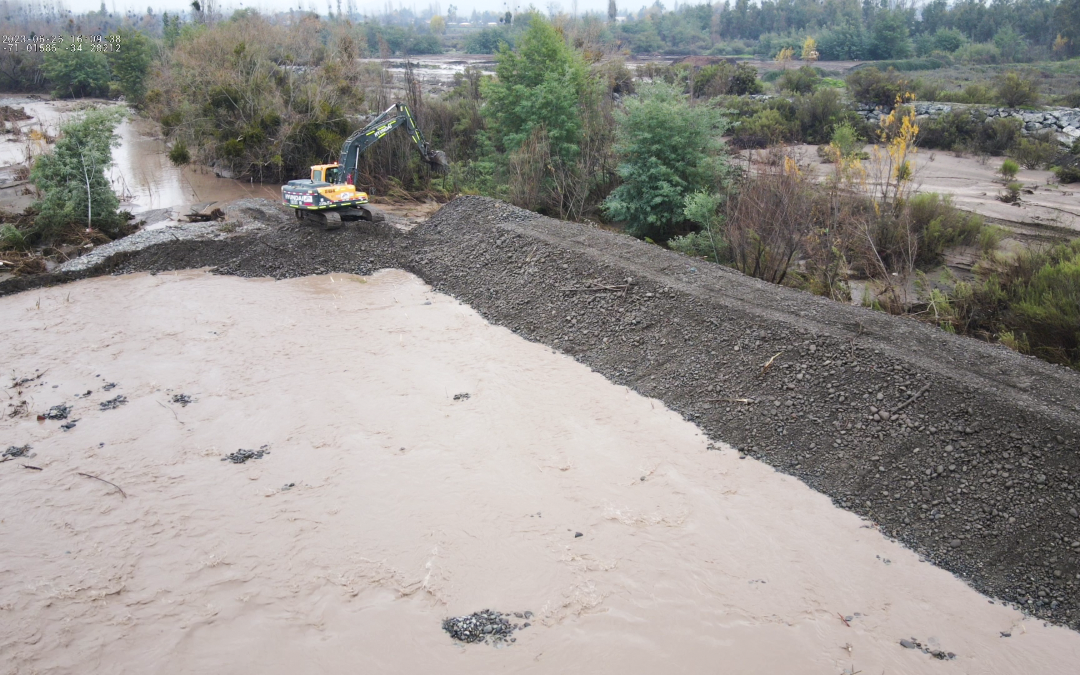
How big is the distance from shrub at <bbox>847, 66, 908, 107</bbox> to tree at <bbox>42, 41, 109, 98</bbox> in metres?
38.9

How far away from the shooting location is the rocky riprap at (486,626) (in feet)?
18.5

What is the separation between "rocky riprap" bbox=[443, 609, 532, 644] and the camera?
18.5ft

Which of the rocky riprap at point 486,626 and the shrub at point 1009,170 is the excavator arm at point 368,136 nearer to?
the rocky riprap at point 486,626

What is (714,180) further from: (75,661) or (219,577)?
(75,661)

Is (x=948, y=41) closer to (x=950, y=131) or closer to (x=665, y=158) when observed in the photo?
(x=950, y=131)

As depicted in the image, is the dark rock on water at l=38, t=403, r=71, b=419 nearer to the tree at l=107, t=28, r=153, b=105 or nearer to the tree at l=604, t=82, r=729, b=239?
the tree at l=604, t=82, r=729, b=239

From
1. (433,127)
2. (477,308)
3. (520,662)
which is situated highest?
(433,127)

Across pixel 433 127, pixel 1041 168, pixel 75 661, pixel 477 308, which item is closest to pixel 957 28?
pixel 1041 168

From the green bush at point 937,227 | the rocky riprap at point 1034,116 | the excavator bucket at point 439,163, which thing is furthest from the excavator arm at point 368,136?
the rocky riprap at point 1034,116

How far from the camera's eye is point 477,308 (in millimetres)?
11812

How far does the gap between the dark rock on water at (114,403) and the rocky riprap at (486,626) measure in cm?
580

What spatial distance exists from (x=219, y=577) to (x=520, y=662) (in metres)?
2.92

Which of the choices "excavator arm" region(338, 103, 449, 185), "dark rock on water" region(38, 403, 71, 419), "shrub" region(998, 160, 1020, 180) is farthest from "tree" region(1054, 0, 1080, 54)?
"dark rock on water" region(38, 403, 71, 419)

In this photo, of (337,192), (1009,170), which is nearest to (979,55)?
(1009,170)
